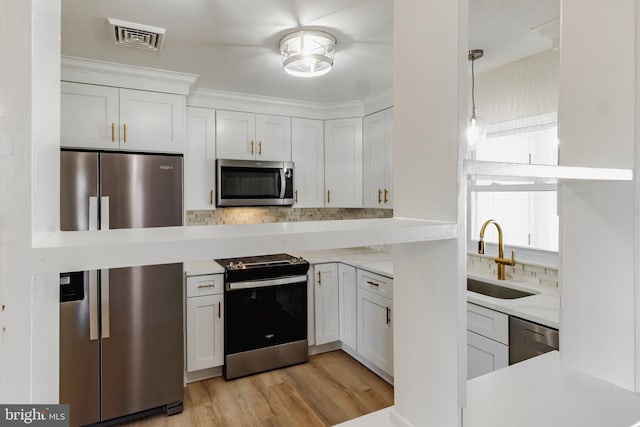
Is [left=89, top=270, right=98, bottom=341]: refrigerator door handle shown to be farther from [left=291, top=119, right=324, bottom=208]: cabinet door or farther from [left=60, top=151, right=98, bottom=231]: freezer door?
[left=291, top=119, right=324, bottom=208]: cabinet door

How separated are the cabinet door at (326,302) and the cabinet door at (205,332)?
86 centimetres

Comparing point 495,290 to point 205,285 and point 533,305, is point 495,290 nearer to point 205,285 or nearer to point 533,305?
point 533,305

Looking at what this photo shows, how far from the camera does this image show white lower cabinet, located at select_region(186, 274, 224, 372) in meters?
2.80

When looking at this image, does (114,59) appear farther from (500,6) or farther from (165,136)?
(500,6)

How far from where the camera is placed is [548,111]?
226cm

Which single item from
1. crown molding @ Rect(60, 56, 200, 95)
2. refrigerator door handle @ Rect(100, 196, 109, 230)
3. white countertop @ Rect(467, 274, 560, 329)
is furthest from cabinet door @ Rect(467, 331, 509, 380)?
crown molding @ Rect(60, 56, 200, 95)

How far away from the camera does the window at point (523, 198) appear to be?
2.30 metres

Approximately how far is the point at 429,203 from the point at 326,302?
2.89 metres

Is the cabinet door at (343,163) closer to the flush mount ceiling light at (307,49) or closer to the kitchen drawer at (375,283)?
the kitchen drawer at (375,283)

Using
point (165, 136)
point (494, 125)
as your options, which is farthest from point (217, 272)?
point (494, 125)

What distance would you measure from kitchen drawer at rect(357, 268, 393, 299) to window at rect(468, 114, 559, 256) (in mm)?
698

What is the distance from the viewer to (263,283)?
2.95 m

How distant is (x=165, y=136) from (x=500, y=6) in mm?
2256

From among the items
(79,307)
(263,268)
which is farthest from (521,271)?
(79,307)
